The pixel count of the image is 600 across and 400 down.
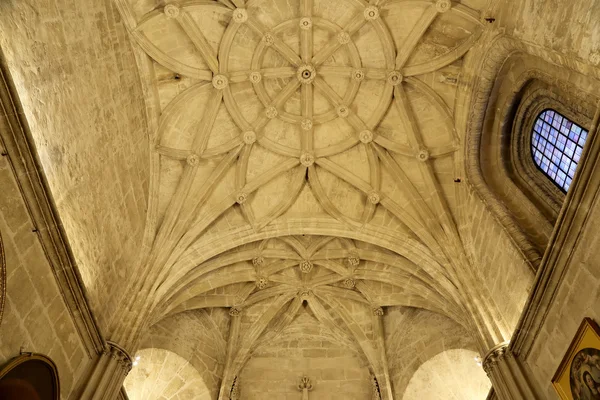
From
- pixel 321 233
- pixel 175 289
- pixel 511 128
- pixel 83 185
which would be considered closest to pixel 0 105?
pixel 83 185

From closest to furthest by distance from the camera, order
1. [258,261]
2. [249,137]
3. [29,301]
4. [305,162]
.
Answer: [29,301], [249,137], [305,162], [258,261]

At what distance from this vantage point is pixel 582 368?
665 centimetres

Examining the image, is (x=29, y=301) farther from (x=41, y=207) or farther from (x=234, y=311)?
(x=234, y=311)

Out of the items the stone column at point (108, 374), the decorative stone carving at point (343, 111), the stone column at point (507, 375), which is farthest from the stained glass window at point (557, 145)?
the stone column at point (108, 374)

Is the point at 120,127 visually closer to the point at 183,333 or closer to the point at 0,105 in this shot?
the point at 0,105

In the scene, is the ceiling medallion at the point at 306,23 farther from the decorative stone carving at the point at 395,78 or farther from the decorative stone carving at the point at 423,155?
the decorative stone carving at the point at 423,155

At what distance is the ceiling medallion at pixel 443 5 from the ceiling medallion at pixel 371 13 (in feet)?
5.02

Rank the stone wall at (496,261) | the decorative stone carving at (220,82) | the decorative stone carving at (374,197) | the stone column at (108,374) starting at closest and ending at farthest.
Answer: the stone column at (108,374) → the stone wall at (496,261) → the decorative stone carving at (220,82) → the decorative stone carving at (374,197)

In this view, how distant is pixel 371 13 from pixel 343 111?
2689mm

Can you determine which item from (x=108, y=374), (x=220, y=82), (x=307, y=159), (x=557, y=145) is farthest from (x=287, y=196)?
(x=557, y=145)

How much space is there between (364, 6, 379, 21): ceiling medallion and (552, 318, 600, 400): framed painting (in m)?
8.65

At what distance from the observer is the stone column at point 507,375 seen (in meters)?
8.02

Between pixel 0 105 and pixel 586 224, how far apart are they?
8.08 metres

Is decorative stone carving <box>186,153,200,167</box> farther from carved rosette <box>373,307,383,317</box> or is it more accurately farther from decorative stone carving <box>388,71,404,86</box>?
Answer: carved rosette <box>373,307,383,317</box>
